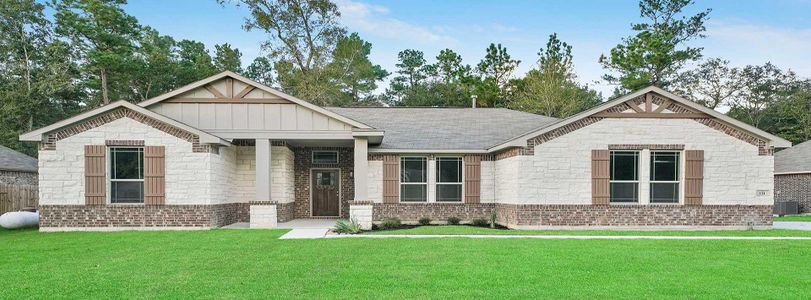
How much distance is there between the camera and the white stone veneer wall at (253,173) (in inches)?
701

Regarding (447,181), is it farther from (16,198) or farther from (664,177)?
(16,198)

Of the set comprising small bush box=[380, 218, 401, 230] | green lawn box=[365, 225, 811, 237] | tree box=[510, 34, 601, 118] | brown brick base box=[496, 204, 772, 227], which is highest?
tree box=[510, 34, 601, 118]

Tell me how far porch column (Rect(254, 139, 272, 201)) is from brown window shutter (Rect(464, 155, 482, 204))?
6.31 m

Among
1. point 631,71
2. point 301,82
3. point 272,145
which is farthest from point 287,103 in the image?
point 631,71

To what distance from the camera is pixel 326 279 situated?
777 centimetres

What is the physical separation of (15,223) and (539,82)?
28.5 metres

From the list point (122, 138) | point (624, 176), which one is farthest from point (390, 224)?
point (122, 138)

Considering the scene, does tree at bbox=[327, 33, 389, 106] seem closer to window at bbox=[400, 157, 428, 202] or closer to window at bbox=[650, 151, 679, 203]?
window at bbox=[400, 157, 428, 202]

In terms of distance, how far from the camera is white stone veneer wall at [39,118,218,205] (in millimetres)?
15102

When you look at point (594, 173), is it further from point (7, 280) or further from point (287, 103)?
point (7, 280)

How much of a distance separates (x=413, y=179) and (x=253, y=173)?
5.17m

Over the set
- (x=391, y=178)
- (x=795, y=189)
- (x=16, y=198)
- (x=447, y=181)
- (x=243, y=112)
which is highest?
(x=243, y=112)

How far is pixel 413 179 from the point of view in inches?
719

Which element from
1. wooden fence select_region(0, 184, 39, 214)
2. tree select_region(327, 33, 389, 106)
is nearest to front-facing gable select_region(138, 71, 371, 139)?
wooden fence select_region(0, 184, 39, 214)
